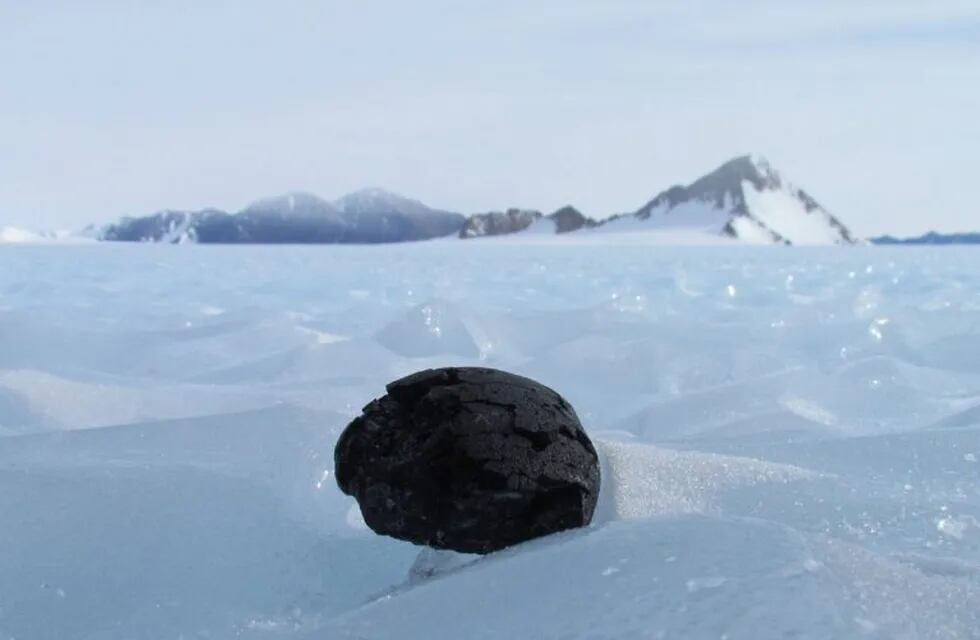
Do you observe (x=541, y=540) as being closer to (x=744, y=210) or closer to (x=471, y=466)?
(x=471, y=466)

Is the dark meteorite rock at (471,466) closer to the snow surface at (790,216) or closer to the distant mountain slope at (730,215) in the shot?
the distant mountain slope at (730,215)

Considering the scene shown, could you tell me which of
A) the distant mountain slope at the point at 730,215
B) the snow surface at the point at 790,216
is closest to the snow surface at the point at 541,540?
the distant mountain slope at the point at 730,215

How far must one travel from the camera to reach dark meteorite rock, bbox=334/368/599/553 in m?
2.02

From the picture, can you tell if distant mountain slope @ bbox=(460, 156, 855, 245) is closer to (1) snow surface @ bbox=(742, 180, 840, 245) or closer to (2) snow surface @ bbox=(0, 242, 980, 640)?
(1) snow surface @ bbox=(742, 180, 840, 245)

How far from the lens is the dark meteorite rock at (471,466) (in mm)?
2023

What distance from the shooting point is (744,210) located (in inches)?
5404

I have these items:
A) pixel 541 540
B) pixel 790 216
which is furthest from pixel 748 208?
pixel 541 540

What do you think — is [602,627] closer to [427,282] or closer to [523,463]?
[523,463]

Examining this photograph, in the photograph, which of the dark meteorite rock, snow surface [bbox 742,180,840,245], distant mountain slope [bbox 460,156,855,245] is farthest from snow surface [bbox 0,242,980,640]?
snow surface [bbox 742,180,840,245]

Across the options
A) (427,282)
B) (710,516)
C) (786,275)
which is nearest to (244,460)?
(710,516)

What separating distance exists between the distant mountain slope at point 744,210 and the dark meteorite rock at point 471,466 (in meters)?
98.2

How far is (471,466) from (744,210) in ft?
462

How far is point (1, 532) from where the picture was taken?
95.4 inches

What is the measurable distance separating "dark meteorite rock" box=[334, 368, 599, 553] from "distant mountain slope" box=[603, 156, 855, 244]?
98222mm
